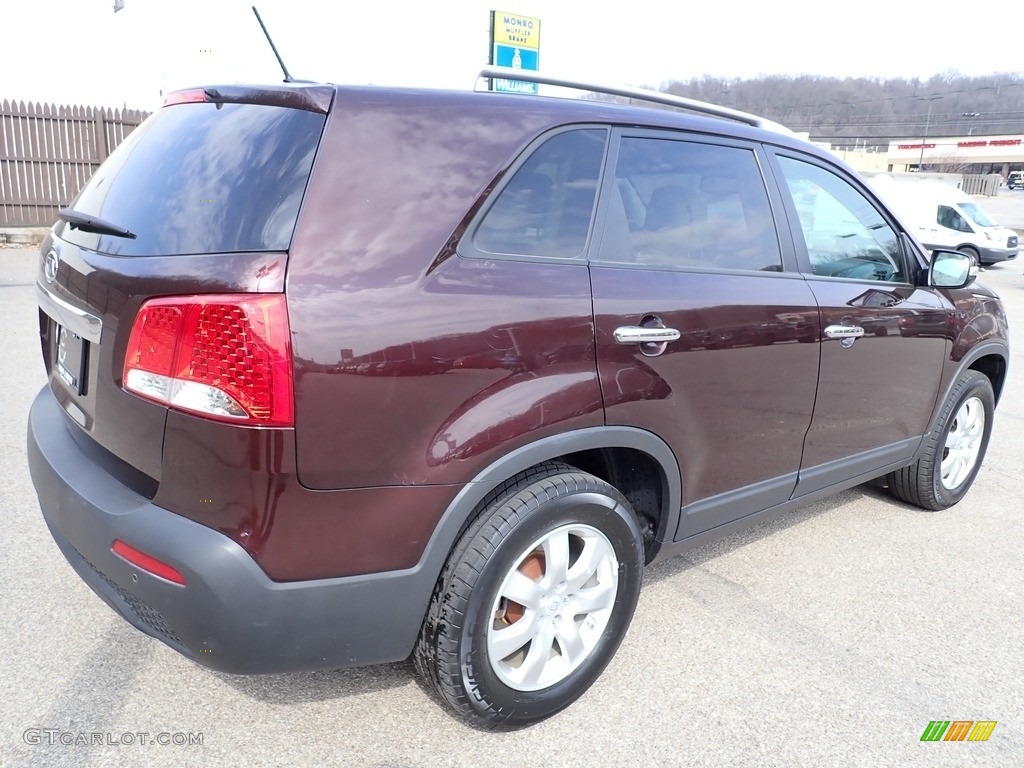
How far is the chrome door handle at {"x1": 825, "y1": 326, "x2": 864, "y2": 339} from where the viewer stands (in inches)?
122

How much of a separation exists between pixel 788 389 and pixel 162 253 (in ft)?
7.18

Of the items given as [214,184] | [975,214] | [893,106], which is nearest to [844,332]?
[214,184]

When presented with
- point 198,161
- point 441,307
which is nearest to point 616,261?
point 441,307

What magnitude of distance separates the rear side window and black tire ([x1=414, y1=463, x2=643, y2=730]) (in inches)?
25.9

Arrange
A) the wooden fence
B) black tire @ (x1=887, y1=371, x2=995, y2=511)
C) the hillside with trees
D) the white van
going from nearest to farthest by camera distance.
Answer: black tire @ (x1=887, y1=371, x2=995, y2=511) < the wooden fence < the white van < the hillside with trees

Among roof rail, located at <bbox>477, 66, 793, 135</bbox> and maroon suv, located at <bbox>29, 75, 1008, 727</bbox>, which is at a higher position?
roof rail, located at <bbox>477, 66, 793, 135</bbox>

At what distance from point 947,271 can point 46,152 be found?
49.1 ft

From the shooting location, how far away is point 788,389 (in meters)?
2.98

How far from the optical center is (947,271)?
12.1 ft

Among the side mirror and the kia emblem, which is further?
the side mirror

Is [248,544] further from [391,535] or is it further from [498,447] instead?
[498,447]

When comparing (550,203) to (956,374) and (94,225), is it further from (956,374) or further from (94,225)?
(956,374)

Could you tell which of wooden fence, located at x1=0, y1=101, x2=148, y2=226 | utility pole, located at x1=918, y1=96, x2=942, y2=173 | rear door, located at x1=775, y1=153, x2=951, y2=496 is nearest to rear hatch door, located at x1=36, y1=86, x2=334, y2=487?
rear door, located at x1=775, y1=153, x2=951, y2=496

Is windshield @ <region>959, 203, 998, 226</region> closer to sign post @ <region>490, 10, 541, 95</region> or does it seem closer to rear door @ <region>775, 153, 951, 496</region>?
sign post @ <region>490, 10, 541, 95</region>
